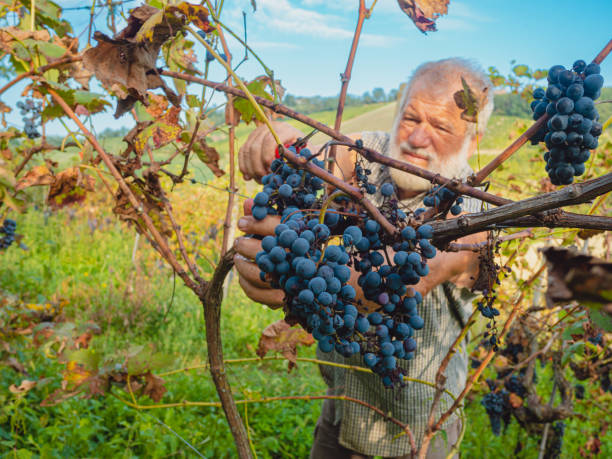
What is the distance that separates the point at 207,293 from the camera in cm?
124

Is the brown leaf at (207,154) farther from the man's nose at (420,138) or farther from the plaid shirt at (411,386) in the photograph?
the man's nose at (420,138)

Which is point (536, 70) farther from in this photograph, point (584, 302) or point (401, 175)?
point (584, 302)

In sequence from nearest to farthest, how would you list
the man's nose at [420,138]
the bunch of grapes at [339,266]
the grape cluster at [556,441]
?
the bunch of grapes at [339,266] < the man's nose at [420,138] < the grape cluster at [556,441]

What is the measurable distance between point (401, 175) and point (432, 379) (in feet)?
3.64

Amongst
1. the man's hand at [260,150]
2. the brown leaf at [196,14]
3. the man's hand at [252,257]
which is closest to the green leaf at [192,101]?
the man's hand at [260,150]

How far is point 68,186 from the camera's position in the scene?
1717 mm

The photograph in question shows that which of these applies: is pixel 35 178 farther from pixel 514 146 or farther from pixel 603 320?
pixel 603 320

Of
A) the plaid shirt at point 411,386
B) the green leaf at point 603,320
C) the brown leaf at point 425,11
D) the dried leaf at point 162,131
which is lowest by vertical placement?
the plaid shirt at point 411,386

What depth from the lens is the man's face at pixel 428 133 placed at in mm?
2285

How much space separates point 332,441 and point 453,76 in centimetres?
219

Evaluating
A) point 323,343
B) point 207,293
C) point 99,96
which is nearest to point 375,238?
point 323,343

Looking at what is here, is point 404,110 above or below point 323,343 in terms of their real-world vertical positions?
above

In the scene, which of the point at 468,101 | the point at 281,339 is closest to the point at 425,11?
the point at 468,101

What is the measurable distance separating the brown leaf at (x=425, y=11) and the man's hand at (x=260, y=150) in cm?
66
